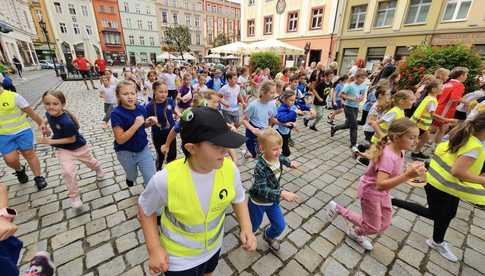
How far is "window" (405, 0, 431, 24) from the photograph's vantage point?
1630 cm

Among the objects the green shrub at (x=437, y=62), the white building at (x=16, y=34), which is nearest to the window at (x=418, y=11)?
the green shrub at (x=437, y=62)

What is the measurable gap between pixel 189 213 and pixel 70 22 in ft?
205

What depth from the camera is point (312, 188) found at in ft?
12.9

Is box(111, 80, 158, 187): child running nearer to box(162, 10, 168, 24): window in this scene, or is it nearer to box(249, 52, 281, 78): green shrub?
box(249, 52, 281, 78): green shrub

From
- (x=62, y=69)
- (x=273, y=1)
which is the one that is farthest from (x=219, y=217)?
(x=273, y=1)

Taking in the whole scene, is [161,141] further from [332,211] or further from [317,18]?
[317,18]

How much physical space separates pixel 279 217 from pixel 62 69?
2619 cm

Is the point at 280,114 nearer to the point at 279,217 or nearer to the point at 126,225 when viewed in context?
the point at 279,217

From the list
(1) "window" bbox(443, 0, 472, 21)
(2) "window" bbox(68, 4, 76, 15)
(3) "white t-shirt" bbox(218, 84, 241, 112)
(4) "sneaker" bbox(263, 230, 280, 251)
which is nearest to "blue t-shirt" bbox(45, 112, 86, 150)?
(4) "sneaker" bbox(263, 230, 280, 251)

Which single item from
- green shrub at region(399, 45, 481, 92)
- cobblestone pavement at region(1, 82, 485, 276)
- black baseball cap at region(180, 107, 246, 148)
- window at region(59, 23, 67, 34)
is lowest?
cobblestone pavement at region(1, 82, 485, 276)

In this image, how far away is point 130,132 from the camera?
2.64 metres

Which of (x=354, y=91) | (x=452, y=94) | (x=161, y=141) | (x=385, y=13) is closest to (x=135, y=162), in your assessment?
(x=161, y=141)

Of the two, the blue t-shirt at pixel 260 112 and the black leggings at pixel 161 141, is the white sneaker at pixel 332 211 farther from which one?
the black leggings at pixel 161 141

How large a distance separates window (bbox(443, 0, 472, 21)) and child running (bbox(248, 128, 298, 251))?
21.5 metres
